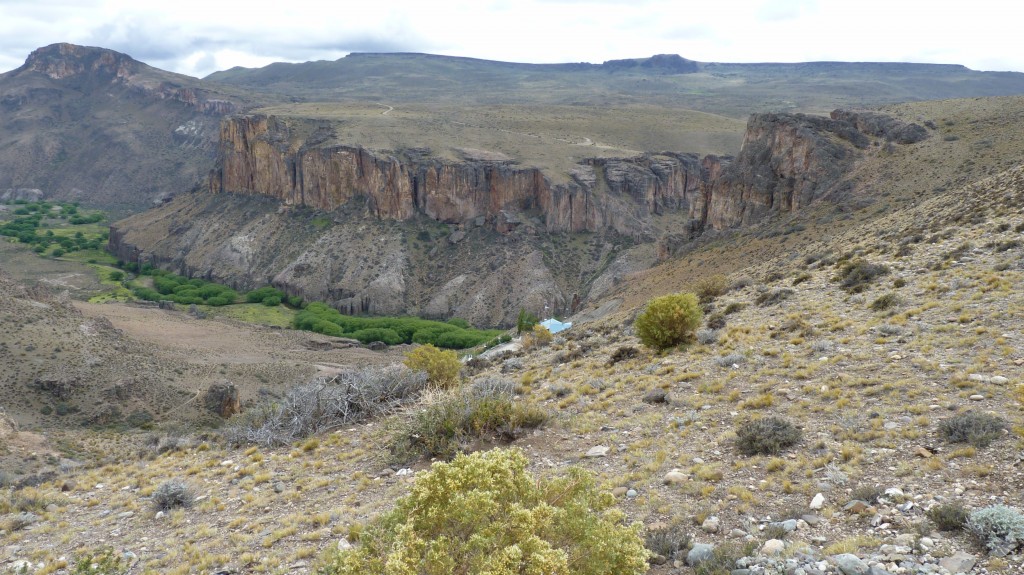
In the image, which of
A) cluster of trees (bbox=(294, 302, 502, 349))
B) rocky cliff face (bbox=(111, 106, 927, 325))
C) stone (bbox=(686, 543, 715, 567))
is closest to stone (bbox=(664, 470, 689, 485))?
stone (bbox=(686, 543, 715, 567))

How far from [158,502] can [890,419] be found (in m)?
12.1

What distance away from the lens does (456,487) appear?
17.7 ft

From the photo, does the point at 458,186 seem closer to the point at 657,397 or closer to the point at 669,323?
the point at 669,323

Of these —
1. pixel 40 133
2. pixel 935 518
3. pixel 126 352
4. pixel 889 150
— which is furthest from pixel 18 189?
pixel 935 518

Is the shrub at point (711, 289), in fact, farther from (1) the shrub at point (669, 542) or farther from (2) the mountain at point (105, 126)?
(2) the mountain at point (105, 126)

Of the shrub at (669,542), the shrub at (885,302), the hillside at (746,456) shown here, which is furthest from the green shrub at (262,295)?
the shrub at (669,542)

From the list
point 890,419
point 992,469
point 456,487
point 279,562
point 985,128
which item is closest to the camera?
point 456,487

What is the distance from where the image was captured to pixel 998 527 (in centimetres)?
555

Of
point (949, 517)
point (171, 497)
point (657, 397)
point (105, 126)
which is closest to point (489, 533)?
point (949, 517)

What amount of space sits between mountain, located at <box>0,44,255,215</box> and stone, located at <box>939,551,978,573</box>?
157m

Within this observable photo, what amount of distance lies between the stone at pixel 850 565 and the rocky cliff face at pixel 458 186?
7113 centimetres

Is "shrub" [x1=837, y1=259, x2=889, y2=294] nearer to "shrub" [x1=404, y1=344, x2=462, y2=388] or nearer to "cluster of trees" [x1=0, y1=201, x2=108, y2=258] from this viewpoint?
"shrub" [x1=404, y1=344, x2=462, y2=388]

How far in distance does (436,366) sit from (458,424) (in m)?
5.27

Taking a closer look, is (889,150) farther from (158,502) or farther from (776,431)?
(158,502)
